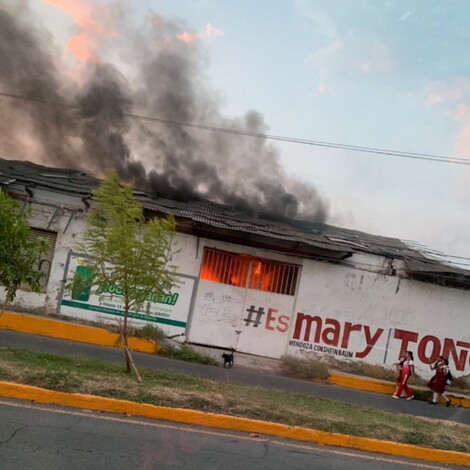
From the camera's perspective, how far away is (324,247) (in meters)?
12.7

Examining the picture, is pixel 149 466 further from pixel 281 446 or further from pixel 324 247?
pixel 324 247

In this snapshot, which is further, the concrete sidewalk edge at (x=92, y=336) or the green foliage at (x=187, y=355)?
the green foliage at (x=187, y=355)

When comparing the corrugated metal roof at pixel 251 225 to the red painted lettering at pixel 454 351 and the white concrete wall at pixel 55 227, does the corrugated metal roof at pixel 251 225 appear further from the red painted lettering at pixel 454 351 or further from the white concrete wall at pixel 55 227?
the red painted lettering at pixel 454 351

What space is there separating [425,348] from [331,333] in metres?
2.53

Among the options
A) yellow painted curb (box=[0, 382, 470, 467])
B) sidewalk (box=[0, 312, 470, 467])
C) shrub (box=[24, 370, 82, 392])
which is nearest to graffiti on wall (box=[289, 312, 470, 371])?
sidewalk (box=[0, 312, 470, 467])

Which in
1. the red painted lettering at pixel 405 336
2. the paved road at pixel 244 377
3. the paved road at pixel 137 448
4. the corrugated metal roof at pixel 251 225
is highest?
the corrugated metal roof at pixel 251 225

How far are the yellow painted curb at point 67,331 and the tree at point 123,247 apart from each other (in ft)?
15.5

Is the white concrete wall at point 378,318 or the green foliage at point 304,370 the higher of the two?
the white concrete wall at point 378,318

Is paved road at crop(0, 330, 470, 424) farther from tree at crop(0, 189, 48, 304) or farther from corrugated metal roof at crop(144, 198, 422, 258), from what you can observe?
corrugated metal roof at crop(144, 198, 422, 258)

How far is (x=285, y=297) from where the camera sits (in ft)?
44.2

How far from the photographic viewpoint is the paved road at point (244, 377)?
977cm

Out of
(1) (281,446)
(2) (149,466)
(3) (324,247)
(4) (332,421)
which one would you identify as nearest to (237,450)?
(1) (281,446)

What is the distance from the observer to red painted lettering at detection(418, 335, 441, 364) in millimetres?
13281

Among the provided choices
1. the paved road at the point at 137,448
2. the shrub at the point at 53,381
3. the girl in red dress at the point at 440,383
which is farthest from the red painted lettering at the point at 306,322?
the shrub at the point at 53,381
